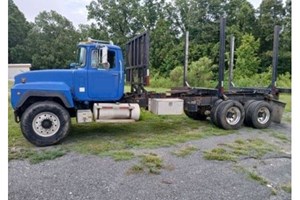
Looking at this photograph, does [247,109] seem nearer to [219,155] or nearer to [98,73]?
[219,155]

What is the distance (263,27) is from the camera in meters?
30.3

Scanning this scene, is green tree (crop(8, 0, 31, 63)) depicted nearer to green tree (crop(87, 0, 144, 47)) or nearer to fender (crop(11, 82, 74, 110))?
green tree (crop(87, 0, 144, 47))

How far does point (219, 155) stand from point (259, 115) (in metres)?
3.27

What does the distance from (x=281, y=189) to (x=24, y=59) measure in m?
42.4

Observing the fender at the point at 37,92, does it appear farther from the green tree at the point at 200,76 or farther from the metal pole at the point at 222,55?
the green tree at the point at 200,76

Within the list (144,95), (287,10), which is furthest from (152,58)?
(144,95)

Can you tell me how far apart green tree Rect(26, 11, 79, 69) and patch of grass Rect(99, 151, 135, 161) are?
3371cm

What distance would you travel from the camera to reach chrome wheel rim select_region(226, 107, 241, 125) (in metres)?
7.72

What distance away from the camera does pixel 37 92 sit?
6.03m

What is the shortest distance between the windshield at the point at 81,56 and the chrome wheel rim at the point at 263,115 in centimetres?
489

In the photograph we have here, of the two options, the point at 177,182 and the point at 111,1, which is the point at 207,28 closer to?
the point at 111,1

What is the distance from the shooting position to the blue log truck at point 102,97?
5992 mm

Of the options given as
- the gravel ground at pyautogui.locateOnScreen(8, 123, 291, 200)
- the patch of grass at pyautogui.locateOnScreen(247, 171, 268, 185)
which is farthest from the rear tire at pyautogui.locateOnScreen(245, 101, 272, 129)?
the patch of grass at pyautogui.locateOnScreen(247, 171, 268, 185)

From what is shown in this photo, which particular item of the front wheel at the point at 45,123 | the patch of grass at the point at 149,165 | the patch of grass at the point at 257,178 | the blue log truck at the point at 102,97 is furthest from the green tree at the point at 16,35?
the patch of grass at the point at 257,178
